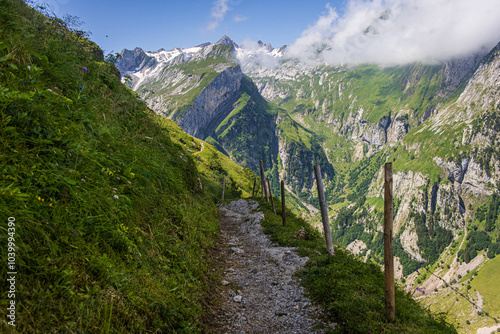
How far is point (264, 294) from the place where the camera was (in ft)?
30.5

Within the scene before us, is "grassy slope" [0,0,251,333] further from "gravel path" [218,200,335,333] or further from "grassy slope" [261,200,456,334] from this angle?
"grassy slope" [261,200,456,334]

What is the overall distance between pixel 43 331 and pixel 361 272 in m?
9.74

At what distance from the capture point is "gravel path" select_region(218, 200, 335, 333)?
23.9 ft

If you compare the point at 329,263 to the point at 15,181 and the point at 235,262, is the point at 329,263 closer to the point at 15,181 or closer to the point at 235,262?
the point at 235,262

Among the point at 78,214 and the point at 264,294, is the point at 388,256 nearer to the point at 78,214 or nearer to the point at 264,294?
the point at 264,294

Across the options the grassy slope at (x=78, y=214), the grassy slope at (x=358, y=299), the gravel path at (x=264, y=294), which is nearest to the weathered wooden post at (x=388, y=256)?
the grassy slope at (x=358, y=299)

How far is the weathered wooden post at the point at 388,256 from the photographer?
6.68 metres

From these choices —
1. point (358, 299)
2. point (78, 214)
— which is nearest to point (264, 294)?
point (358, 299)

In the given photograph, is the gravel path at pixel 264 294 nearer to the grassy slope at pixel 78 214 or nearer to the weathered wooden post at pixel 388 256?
the grassy slope at pixel 78 214

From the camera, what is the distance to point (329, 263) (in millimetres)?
10648

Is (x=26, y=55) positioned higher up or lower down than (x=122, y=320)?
higher up

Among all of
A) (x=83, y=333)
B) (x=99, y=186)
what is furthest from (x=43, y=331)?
(x=99, y=186)

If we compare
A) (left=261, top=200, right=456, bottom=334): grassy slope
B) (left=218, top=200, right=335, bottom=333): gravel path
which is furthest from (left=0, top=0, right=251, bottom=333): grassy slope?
(left=261, top=200, right=456, bottom=334): grassy slope

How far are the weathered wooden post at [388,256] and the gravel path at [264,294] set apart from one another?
1675mm
